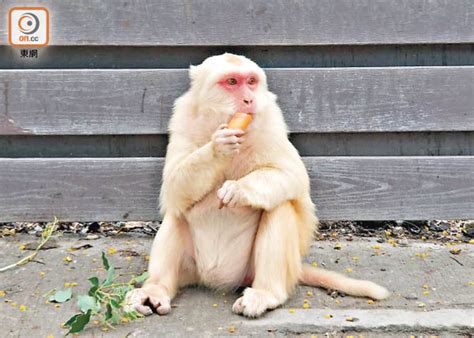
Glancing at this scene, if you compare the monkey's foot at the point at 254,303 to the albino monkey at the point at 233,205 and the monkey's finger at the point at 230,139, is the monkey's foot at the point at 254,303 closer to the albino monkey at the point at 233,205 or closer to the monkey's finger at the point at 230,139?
the albino monkey at the point at 233,205

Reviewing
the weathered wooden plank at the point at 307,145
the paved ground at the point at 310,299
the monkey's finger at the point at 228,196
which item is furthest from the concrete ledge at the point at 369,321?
the weathered wooden plank at the point at 307,145

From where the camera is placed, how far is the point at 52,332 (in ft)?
10.6

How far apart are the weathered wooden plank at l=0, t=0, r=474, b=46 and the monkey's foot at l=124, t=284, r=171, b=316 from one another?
6.11ft

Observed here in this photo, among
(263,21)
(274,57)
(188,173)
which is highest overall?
(263,21)

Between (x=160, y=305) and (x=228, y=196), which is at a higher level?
(x=228, y=196)

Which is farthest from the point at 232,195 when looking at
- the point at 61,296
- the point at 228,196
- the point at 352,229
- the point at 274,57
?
the point at 352,229

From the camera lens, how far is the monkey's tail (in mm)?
3652

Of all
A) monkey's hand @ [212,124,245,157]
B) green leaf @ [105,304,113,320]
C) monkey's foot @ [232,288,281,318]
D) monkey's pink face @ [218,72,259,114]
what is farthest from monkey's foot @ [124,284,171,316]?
monkey's pink face @ [218,72,259,114]

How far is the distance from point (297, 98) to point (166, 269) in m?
1.62

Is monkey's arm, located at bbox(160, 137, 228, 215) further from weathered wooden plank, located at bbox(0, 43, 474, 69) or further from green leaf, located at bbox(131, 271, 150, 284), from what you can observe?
weathered wooden plank, located at bbox(0, 43, 474, 69)

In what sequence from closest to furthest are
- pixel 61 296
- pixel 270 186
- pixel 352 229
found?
pixel 270 186 < pixel 61 296 < pixel 352 229

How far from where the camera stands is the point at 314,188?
4.70m

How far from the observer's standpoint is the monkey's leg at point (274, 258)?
349cm

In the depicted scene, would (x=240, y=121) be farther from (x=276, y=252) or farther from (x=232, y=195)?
(x=276, y=252)
